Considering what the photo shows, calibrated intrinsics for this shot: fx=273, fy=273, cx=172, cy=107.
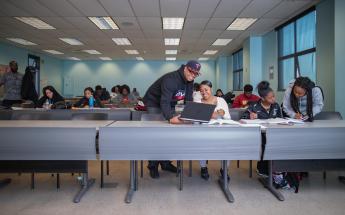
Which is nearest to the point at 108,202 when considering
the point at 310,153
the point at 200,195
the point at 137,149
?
the point at 137,149

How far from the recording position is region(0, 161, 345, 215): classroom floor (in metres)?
2.49

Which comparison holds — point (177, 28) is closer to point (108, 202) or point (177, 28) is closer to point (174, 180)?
point (174, 180)

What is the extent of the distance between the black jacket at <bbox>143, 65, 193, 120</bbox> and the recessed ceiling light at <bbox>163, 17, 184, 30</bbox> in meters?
3.77

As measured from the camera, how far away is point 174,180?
338 centimetres

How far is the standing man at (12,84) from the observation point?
530 centimetres

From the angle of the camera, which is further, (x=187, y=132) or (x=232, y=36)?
(x=232, y=36)

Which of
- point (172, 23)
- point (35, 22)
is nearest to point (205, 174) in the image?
point (172, 23)

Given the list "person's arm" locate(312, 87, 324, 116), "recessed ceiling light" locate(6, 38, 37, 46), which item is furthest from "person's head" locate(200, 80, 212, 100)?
"recessed ceiling light" locate(6, 38, 37, 46)

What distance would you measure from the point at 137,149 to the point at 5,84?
4142 mm

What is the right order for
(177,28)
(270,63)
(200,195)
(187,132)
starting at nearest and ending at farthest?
1. (187,132)
2. (200,195)
3. (177,28)
4. (270,63)

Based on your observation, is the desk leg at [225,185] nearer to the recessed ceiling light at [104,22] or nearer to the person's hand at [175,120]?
the person's hand at [175,120]

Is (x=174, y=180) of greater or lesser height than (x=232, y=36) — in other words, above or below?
below

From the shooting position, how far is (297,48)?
6645mm

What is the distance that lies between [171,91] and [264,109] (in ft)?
4.08
